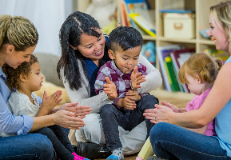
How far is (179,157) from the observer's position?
1.30 meters

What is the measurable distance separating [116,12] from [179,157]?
2.22 metres

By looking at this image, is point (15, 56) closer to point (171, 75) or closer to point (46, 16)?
point (171, 75)

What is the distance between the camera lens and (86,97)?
1.75m

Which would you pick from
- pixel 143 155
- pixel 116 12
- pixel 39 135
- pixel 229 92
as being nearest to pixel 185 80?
pixel 229 92

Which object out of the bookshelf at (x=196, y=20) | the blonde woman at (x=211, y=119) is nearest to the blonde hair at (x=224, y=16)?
the blonde woman at (x=211, y=119)

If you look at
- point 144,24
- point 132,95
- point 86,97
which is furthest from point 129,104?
point 144,24

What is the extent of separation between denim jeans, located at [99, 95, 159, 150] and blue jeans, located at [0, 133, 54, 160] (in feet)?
1.03

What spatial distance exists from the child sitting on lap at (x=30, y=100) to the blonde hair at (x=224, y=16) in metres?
0.78

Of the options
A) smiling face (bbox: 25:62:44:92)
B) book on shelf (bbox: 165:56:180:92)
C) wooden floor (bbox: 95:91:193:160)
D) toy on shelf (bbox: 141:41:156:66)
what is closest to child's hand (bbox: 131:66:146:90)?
smiling face (bbox: 25:62:44:92)

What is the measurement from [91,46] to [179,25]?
4.72 feet

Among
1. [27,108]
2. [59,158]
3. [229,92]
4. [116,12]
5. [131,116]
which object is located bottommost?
[59,158]

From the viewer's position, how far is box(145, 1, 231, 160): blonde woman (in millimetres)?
1165

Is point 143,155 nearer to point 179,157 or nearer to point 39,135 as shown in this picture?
point 179,157

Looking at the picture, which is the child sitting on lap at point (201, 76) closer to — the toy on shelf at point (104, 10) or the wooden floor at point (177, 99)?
the wooden floor at point (177, 99)
